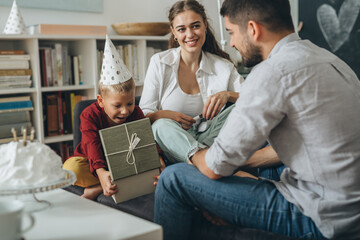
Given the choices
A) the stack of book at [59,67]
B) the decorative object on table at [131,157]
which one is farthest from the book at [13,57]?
the decorative object on table at [131,157]

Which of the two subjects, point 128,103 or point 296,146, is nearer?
point 296,146

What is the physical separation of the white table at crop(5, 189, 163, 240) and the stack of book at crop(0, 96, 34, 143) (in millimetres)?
1766

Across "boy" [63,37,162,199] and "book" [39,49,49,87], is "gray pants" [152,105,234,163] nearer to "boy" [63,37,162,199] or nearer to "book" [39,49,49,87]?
"boy" [63,37,162,199]

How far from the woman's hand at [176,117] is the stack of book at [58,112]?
1.24 metres

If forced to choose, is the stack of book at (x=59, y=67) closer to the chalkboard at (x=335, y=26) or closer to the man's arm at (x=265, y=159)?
the man's arm at (x=265, y=159)

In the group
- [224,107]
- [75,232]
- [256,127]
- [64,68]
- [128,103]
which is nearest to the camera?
[75,232]

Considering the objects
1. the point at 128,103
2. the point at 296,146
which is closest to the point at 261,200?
the point at 296,146

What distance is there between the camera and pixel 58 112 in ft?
9.89

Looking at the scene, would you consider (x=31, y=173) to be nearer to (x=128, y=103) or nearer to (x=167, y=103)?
(x=128, y=103)

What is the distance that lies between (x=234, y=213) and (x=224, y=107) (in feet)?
3.11

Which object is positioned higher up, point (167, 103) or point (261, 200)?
point (167, 103)

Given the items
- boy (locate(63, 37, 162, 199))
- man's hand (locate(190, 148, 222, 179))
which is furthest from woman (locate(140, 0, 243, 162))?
man's hand (locate(190, 148, 222, 179))

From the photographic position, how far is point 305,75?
1.08m

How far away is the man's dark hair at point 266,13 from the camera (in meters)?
1.23
